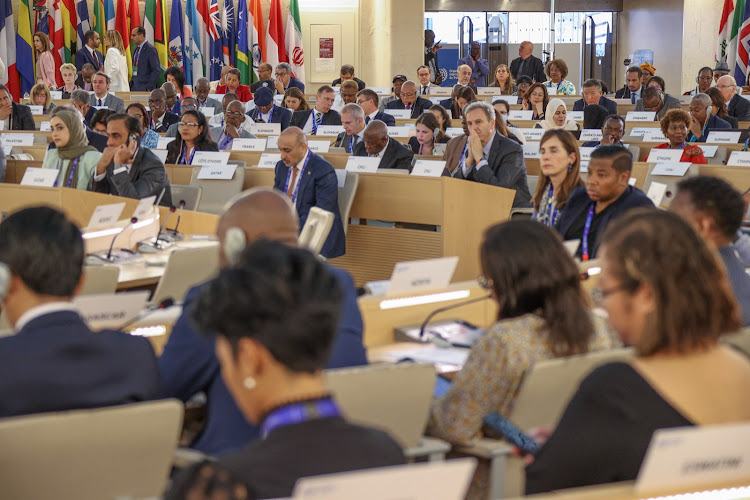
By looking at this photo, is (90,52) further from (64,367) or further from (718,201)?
(64,367)

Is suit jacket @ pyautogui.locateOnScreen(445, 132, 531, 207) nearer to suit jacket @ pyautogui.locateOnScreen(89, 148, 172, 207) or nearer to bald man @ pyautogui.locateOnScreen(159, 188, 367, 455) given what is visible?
suit jacket @ pyautogui.locateOnScreen(89, 148, 172, 207)

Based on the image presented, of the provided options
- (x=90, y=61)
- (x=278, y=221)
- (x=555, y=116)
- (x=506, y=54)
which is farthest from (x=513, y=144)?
(x=506, y=54)

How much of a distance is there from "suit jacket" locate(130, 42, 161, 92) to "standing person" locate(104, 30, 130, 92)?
0.21 m

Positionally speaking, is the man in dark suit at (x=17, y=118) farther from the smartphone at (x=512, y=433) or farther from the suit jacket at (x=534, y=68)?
the smartphone at (x=512, y=433)

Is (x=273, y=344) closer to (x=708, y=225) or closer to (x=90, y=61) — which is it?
A: (x=708, y=225)

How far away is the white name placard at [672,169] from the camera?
7.12 metres

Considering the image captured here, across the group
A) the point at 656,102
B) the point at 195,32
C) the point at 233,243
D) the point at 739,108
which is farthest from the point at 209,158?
the point at 195,32

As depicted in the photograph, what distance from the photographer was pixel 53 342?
7.20ft

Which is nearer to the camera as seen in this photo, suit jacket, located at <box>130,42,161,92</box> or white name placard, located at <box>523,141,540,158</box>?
white name placard, located at <box>523,141,540,158</box>

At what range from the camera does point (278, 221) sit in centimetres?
283

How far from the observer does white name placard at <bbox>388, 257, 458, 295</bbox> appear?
356cm

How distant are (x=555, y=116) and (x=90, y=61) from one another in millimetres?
8623

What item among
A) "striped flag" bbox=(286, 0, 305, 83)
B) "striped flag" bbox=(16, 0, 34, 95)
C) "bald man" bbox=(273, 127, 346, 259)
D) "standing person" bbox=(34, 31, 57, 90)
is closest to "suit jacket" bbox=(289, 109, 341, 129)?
"bald man" bbox=(273, 127, 346, 259)

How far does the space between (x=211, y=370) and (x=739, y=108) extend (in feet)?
34.7
